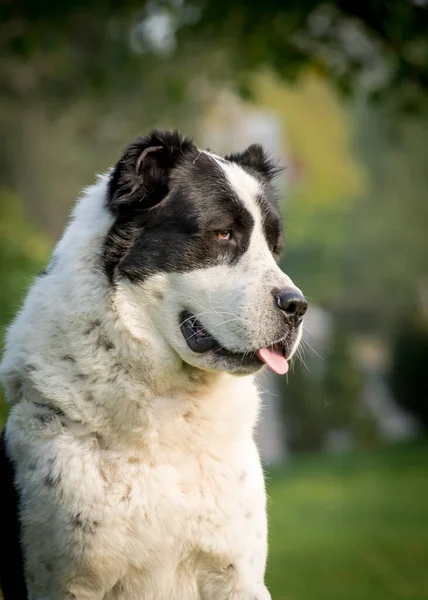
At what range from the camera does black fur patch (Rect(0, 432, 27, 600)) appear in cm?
375

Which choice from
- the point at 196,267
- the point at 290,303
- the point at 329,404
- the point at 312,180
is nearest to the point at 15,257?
the point at 196,267

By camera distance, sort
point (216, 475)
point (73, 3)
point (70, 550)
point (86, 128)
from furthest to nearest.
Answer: point (86, 128), point (73, 3), point (216, 475), point (70, 550)

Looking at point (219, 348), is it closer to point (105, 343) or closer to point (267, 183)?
point (105, 343)

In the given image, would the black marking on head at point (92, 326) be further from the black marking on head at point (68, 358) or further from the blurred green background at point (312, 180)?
the blurred green background at point (312, 180)

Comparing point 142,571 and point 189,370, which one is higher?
point 189,370

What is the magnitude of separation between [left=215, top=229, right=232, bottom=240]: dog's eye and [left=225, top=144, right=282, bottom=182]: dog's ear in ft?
1.70

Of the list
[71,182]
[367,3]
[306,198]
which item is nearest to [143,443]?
[367,3]

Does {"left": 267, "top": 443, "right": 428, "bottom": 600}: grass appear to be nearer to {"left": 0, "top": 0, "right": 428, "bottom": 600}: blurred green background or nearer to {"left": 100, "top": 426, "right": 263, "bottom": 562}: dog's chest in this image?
{"left": 0, "top": 0, "right": 428, "bottom": 600}: blurred green background

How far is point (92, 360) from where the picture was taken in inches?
150

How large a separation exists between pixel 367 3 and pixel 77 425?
6844 millimetres

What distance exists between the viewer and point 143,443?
3.80m

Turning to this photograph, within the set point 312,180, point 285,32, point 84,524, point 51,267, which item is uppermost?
point 285,32

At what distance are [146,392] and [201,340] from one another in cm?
31

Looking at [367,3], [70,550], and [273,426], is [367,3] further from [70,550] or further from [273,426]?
[273,426]
